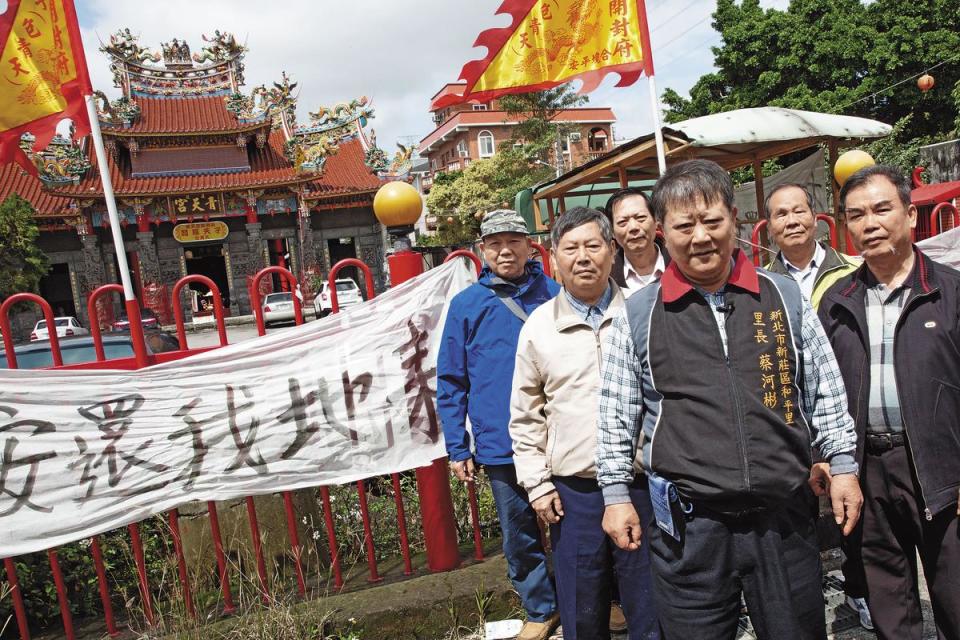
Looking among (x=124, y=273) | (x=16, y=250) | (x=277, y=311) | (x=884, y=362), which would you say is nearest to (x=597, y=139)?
(x=277, y=311)

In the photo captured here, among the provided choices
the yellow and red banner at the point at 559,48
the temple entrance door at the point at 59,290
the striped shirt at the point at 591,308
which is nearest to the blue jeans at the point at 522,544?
the striped shirt at the point at 591,308

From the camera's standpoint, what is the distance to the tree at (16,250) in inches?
661

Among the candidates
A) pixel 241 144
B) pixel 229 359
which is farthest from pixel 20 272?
pixel 229 359

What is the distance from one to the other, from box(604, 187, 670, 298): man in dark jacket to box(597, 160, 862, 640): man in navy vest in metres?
1.03

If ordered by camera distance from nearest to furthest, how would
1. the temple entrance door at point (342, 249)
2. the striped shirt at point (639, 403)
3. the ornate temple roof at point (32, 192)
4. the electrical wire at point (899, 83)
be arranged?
the striped shirt at point (639, 403) < the electrical wire at point (899, 83) < the ornate temple roof at point (32, 192) < the temple entrance door at point (342, 249)

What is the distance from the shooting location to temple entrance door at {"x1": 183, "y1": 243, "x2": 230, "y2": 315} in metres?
22.4

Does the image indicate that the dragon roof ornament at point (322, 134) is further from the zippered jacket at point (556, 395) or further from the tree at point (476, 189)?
the zippered jacket at point (556, 395)

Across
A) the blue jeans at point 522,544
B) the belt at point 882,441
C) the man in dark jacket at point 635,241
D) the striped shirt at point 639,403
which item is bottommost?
the blue jeans at point 522,544

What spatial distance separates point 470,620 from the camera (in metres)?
2.79

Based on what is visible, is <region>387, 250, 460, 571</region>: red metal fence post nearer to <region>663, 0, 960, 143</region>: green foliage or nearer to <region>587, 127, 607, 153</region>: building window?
<region>663, 0, 960, 143</region>: green foliage

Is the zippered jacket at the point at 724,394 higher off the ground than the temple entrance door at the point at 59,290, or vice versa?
the temple entrance door at the point at 59,290

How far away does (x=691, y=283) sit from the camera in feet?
5.50

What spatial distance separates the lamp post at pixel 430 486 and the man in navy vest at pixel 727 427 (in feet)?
4.40

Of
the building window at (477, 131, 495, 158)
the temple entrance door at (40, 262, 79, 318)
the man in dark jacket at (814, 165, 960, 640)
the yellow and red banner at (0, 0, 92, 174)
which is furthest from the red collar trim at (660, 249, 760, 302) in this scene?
the building window at (477, 131, 495, 158)
